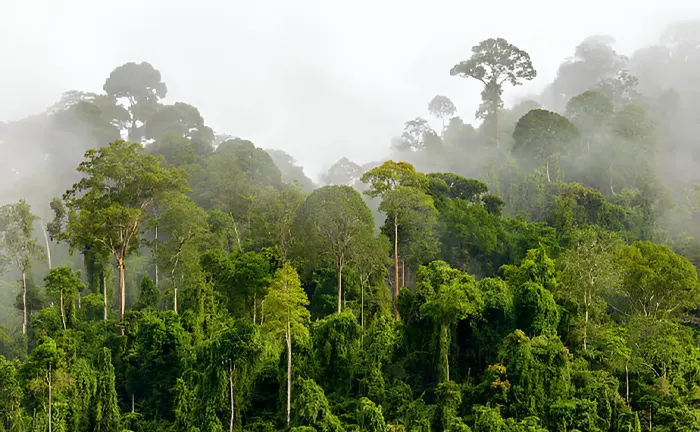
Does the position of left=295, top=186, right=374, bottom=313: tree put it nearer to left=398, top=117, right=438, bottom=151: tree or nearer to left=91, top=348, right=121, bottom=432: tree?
left=91, top=348, right=121, bottom=432: tree

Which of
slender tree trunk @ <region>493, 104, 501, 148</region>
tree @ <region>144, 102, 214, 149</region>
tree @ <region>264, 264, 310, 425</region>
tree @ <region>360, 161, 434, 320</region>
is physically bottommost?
tree @ <region>264, 264, 310, 425</region>

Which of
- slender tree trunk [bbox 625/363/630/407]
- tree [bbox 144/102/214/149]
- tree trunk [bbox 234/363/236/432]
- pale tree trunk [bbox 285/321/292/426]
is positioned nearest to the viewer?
→ tree trunk [bbox 234/363/236/432]

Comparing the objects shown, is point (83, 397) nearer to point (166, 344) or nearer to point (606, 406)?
point (166, 344)

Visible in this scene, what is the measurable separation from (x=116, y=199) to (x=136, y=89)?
48.2m

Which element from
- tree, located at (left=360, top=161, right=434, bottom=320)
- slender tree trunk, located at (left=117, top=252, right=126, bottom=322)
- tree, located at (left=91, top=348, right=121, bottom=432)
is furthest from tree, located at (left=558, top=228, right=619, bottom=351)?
slender tree trunk, located at (left=117, top=252, right=126, bottom=322)

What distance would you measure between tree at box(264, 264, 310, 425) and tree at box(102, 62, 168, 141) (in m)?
53.6

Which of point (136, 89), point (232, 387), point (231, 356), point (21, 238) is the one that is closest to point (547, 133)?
point (231, 356)

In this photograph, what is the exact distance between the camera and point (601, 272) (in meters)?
27.9

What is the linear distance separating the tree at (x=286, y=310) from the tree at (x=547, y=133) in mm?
31499

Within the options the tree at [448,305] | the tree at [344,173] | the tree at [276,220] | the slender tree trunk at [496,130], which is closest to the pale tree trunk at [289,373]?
the tree at [448,305]

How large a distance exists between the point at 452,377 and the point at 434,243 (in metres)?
10.3

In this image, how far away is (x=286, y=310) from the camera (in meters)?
25.9

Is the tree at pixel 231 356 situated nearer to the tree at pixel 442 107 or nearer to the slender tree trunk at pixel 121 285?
the slender tree trunk at pixel 121 285

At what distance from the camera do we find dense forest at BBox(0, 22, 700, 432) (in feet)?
82.8
